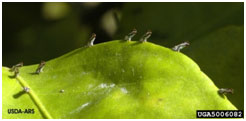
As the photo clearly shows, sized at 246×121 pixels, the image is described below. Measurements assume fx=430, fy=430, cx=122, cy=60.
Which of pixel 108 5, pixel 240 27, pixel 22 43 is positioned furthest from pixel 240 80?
pixel 22 43

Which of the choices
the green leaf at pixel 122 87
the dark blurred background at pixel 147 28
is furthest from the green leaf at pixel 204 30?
the green leaf at pixel 122 87

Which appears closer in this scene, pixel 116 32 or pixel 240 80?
pixel 240 80

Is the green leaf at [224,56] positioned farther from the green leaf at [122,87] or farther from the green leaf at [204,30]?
the green leaf at [122,87]

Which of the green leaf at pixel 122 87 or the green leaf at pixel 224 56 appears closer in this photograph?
the green leaf at pixel 122 87

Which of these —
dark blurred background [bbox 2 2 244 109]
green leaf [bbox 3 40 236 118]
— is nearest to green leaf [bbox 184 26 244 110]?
dark blurred background [bbox 2 2 244 109]

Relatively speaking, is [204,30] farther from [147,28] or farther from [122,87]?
[122,87]

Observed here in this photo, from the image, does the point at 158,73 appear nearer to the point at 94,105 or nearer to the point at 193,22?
the point at 94,105
